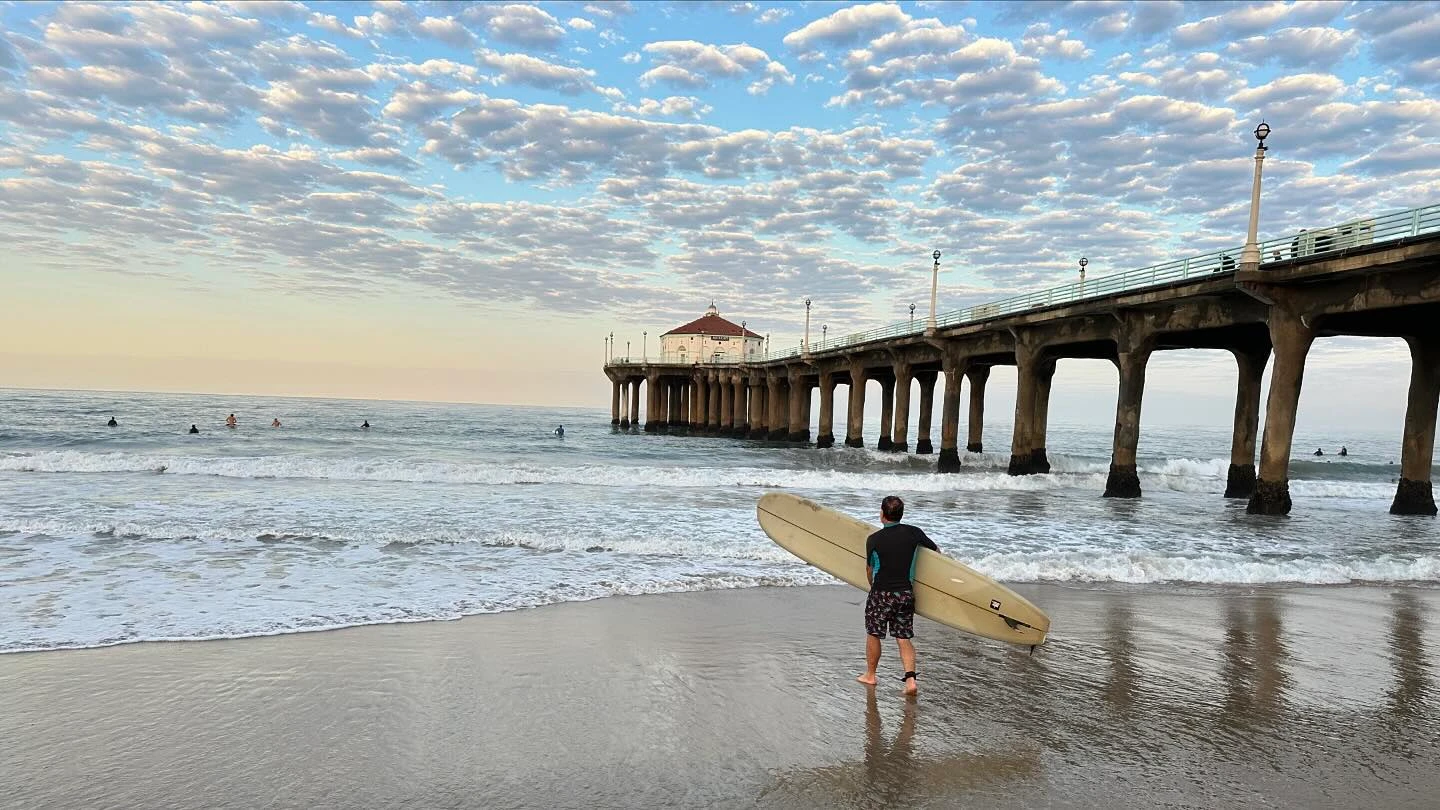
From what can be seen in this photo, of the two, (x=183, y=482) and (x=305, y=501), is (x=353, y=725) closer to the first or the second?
(x=305, y=501)

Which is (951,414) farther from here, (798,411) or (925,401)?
(798,411)

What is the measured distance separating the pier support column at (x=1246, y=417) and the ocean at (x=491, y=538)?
1417mm

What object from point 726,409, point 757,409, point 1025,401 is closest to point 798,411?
point 757,409

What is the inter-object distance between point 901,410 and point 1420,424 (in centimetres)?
2425

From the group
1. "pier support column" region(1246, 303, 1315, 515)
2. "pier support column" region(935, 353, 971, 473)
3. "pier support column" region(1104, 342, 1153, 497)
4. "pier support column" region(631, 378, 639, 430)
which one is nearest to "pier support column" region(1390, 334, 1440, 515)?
"pier support column" region(1246, 303, 1315, 515)

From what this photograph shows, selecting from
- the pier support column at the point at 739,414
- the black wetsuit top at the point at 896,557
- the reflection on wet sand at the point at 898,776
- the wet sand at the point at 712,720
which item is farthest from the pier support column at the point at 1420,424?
the pier support column at the point at 739,414

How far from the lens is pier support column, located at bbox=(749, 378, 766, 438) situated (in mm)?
61344

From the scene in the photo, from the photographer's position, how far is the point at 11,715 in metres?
4.78

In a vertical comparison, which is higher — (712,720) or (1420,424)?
(1420,424)

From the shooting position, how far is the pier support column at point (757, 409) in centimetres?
6134

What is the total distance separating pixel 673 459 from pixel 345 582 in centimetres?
2809

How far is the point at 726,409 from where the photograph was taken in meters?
66.9

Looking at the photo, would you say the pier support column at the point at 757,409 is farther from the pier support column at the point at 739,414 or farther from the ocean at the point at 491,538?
the ocean at the point at 491,538

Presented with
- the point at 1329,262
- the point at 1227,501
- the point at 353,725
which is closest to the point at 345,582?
the point at 353,725
